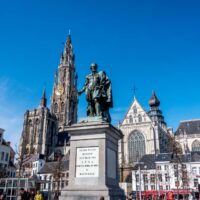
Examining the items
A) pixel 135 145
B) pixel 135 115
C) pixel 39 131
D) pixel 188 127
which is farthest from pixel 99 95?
pixel 39 131

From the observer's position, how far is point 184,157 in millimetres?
53969

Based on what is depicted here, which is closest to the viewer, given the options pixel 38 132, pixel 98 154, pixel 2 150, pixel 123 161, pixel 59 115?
pixel 98 154

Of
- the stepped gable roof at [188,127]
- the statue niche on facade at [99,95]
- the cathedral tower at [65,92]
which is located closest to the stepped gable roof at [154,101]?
the stepped gable roof at [188,127]

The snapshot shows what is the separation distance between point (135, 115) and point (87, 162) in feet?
194

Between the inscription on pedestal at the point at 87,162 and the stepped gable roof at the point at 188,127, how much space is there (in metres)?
71.7

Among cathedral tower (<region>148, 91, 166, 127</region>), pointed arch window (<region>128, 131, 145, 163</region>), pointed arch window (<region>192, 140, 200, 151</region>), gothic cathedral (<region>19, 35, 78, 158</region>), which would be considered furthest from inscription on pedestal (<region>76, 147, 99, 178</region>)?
gothic cathedral (<region>19, 35, 78, 158</region>)

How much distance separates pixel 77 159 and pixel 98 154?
85 centimetres

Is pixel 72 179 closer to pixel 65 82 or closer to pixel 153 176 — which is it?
pixel 153 176

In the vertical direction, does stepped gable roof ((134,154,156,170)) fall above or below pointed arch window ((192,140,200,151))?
below

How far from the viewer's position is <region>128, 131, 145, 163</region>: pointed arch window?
6369cm

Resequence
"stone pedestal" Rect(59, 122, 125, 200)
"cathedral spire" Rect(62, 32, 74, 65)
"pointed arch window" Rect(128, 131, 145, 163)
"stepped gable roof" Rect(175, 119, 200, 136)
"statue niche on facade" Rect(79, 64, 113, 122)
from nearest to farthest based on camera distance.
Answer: "stone pedestal" Rect(59, 122, 125, 200), "statue niche on facade" Rect(79, 64, 113, 122), "pointed arch window" Rect(128, 131, 145, 163), "stepped gable roof" Rect(175, 119, 200, 136), "cathedral spire" Rect(62, 32, 74, 65)

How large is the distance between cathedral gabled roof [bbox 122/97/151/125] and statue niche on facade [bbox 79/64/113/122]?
2211 inches

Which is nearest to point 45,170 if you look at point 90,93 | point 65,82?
point 65,82

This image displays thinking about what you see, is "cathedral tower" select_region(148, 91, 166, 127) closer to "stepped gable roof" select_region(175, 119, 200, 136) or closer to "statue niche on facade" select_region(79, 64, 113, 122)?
"stepped gable roof" select_region(175, 119, 200, 136)
